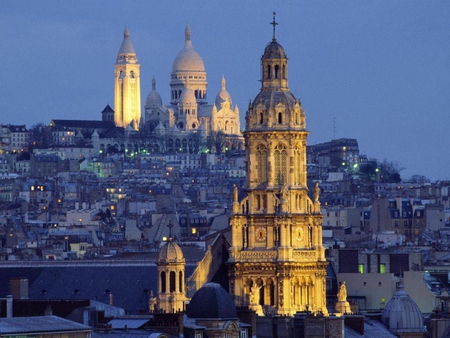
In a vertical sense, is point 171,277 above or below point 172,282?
above

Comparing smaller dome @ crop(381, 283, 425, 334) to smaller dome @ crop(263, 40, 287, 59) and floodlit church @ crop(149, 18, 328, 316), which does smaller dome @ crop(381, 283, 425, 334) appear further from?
smaller dome @ crop(263, 40, 287, 59)

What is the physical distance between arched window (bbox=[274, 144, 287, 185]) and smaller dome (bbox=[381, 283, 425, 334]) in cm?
424

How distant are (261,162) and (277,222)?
149cm

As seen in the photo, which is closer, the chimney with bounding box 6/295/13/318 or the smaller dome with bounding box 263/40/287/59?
the chimney with bounding box 6/295/13/318

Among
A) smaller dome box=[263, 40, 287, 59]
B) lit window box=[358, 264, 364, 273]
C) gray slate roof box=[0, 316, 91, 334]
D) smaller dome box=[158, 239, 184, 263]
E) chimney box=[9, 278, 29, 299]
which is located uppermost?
smaller dome box=[263, 40, 287, 59]

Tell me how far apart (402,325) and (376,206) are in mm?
86652

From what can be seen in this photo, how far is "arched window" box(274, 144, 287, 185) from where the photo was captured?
6806 cm

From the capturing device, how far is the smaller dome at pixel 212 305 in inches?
2084

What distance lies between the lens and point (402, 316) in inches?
2532

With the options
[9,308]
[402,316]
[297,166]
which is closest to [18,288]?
[297,166]

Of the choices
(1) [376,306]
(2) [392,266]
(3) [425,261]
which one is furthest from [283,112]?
(3) [425,261]

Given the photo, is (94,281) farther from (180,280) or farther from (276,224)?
(180,280)

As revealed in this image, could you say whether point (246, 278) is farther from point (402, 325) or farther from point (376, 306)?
point (376, 306)

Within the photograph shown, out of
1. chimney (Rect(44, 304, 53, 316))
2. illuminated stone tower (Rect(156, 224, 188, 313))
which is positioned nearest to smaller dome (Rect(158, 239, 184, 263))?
illuminated stone tower (Rect(156, 224, 188, 313))
